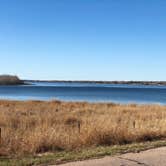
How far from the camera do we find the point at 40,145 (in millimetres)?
9484

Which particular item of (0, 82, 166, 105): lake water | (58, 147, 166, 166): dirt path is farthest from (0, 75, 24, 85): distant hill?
(58, 147, 166, 166): dirt path

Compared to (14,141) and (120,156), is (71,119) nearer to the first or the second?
(14,141)

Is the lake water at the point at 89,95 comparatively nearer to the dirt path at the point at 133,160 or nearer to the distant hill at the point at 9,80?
the dirt path at the point at 133,160

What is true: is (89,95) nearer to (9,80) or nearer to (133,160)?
(133,160)

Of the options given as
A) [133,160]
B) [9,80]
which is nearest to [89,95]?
[133,160]

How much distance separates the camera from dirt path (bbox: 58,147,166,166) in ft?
24.4

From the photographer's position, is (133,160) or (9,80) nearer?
(133,160)

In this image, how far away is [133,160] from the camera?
782 cm

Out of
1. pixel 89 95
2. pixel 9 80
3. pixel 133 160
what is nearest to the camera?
pixel 133 160

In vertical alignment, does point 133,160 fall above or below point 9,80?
below

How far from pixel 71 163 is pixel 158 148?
2.86 metres

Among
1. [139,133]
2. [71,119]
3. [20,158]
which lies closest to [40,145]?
[20,158]

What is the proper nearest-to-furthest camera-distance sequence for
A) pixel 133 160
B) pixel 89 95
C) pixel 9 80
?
pixel 133 160 → pixel 89 95 → pixel 9 80

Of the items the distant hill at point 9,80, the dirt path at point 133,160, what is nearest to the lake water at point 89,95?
the dirt path at point 133,160
